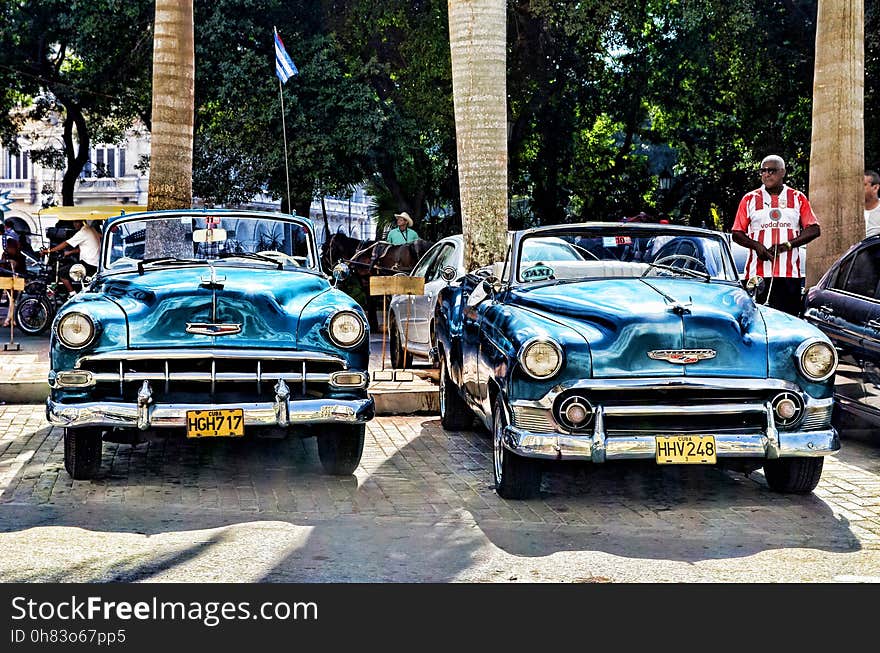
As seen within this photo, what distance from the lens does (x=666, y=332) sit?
6.54 m

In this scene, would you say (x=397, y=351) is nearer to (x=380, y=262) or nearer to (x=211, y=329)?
(x=380, y=262)

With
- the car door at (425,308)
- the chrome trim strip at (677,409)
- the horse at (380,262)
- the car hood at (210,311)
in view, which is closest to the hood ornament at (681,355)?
the chrome trim strip at (677,409)

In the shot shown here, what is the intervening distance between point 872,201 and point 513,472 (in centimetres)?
725

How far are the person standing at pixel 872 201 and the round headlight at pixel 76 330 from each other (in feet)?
27.7

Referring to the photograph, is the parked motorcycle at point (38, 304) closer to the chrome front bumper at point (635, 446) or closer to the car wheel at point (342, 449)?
the car wheel at point (342, 449)

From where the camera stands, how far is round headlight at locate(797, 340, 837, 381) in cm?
657

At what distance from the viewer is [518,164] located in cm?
2950

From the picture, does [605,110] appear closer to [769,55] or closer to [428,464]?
[769,55]

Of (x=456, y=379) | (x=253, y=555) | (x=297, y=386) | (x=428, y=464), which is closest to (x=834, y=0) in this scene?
(x=456, y=379)

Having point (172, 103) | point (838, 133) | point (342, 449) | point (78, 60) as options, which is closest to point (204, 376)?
point (342, 449)

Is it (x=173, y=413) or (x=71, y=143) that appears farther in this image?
(x=71, y=143)

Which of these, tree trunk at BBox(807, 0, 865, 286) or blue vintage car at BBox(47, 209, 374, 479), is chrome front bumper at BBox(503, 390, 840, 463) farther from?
tree trunk at BBox(807, 0, 865, 286)

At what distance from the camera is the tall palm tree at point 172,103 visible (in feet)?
39.6

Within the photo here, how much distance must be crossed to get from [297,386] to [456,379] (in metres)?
2.15
